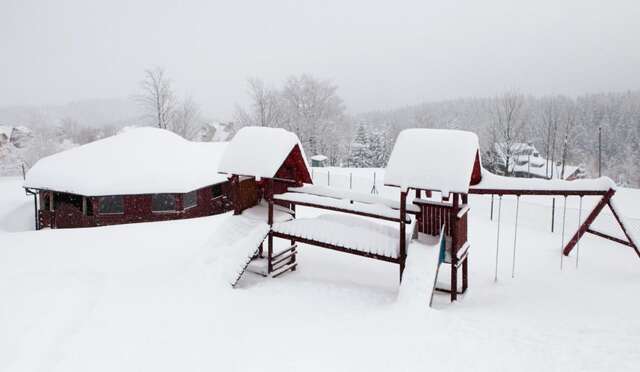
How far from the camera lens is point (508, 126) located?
35562 mm

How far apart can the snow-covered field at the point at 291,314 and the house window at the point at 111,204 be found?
16.9 feet

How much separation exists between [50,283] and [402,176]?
8191 mm

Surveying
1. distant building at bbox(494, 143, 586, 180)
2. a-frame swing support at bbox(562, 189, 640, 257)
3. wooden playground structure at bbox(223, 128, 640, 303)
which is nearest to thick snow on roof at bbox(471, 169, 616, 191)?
wooden playground structure at bbox(223, 128, 640, 303)

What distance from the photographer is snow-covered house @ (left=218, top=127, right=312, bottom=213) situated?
34.9 feet

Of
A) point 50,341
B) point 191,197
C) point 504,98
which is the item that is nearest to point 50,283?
point 50,341

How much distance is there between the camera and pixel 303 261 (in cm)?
1243

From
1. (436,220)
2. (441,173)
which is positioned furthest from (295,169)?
(441,173)

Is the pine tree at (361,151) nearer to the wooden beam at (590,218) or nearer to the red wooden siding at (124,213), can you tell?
the red wooden siding at (124,213)

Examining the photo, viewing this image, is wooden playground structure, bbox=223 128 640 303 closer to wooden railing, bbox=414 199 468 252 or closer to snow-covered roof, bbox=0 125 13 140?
wooden railing, bbox=414 199 468 252

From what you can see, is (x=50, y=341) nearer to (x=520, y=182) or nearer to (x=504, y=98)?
(x=520, y=182)

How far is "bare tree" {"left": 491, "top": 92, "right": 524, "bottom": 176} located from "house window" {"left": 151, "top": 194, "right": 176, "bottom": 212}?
2814 cm

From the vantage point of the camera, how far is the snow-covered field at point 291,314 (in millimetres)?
6602

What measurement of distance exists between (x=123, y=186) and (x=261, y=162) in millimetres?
10418

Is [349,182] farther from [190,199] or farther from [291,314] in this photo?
[291,314]
